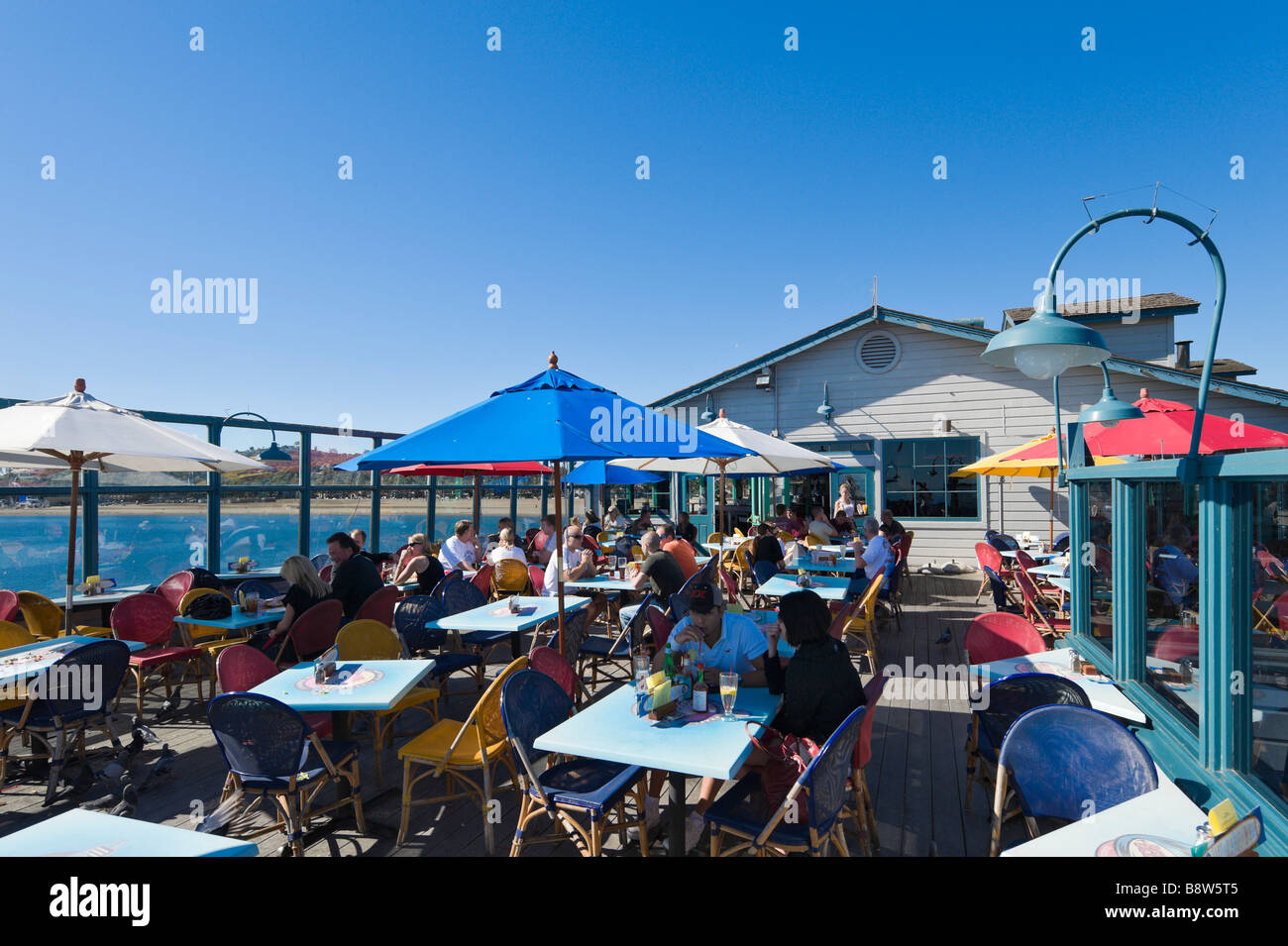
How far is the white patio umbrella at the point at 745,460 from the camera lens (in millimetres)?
7646

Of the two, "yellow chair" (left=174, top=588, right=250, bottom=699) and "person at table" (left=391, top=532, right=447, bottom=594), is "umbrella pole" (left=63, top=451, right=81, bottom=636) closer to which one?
"yellow chair" (left=174, top=588, right=250, bottom=699)

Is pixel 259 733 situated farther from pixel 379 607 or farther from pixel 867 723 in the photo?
pixel 867 723

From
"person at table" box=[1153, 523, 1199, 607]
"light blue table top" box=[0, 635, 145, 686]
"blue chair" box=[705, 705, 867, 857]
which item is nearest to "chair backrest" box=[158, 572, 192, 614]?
"light blue table top" box=[0, 635, 145, 686]

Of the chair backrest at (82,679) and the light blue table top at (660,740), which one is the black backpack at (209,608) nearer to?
the chair backrest at (82,679)

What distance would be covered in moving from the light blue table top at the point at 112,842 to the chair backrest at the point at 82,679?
2286mm

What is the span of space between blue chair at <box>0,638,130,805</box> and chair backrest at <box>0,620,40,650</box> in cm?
69

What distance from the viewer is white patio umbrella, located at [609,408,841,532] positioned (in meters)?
7.65

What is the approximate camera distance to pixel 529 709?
3029 mm

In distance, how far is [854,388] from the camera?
13.0 m

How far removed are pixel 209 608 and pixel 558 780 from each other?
177 inches
